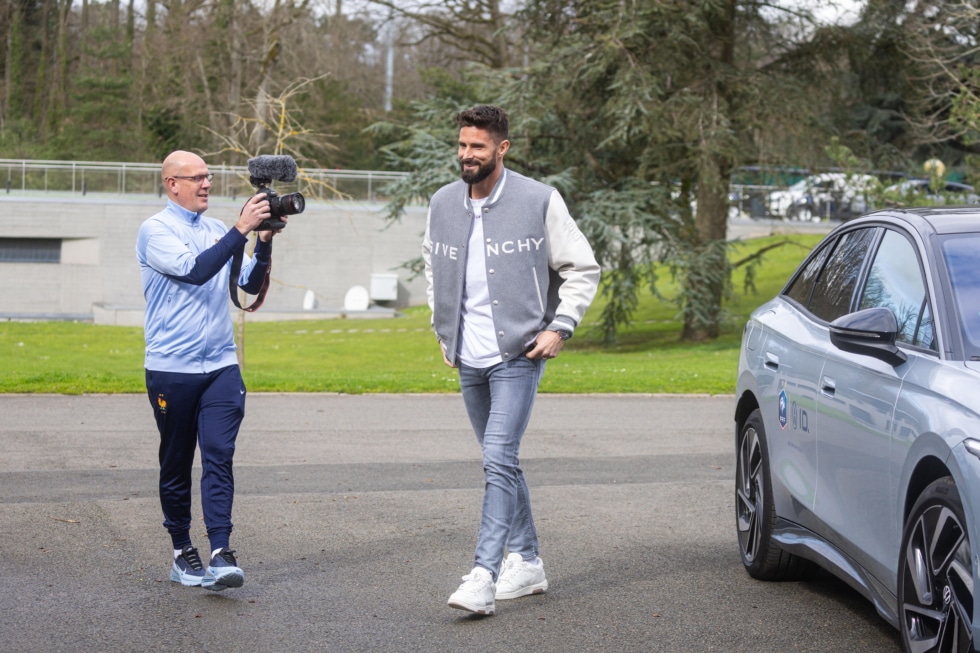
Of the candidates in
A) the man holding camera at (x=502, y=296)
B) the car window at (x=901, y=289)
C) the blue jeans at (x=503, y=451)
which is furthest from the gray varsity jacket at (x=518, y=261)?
the car window at (x=901, y=289)

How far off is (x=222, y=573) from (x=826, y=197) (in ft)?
93.4

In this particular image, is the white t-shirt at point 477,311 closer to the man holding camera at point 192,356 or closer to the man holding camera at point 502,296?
the man holding camera at point 502,296

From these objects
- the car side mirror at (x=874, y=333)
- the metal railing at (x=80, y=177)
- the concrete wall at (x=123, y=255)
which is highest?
the car side mirror at (x=874, y=333)

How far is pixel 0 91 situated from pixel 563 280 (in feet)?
223

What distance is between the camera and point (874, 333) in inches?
182

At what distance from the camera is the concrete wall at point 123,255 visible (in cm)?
4950

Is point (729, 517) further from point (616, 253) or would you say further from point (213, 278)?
point (616, 253)

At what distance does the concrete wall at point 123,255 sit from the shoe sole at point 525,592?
42.7 metres

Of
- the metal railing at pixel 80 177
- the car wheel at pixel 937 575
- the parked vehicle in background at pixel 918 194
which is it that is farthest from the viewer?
the metal railing at pixel 80 177

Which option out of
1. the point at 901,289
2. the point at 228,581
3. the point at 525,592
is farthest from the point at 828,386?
the point at 228,581

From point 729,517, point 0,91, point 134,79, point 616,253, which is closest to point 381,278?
point 134,79

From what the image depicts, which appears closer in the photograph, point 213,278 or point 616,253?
point 213,278

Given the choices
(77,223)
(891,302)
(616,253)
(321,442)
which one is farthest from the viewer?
(77,223)

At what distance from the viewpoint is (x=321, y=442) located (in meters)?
10.7
